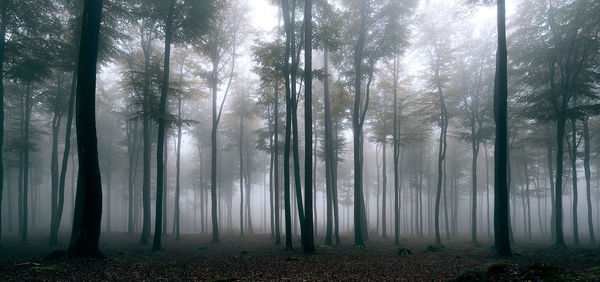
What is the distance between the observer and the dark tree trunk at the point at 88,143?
8984 mm

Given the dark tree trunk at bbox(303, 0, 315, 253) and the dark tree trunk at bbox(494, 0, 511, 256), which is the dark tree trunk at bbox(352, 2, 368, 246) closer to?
the dark tree trunk at bbox(303, 0, 315, 253)

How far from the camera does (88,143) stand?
9125 mm

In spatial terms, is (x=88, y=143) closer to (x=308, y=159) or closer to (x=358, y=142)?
(x=308, y=159)

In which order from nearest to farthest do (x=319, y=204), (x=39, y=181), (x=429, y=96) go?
1. (x=429, y=96)
2. (x=39, y=181)
3. (x=319, y=204)

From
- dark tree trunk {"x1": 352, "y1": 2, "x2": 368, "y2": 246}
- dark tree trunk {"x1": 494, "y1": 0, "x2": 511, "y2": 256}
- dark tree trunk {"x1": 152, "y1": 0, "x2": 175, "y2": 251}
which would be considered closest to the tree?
dark tree trunk {"x1": 152, "y1": 0, "x2": 175, "y2": 251}

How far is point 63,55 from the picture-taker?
14414 millimetres

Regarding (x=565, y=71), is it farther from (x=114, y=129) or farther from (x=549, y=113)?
(x=114, y=129)

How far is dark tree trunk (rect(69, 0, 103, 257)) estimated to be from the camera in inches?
354

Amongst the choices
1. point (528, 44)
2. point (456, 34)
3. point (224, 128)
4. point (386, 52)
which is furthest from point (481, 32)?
point (224, 128)

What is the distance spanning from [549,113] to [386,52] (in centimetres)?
1001

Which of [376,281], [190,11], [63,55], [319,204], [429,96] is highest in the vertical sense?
[190,11]

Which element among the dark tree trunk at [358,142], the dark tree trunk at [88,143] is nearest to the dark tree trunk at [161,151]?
the dark tree trunk at [88,143]

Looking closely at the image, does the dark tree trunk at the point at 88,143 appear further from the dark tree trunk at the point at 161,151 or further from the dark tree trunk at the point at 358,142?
the dark tree trunk at the point at 358,142

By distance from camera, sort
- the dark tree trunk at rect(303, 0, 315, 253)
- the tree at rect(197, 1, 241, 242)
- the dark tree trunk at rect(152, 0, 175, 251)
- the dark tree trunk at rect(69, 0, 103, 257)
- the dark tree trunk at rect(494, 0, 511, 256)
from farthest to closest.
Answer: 1. the tree at rect(197, 1, 241, 242)
2. the dark tree trunk at rect(152, 0, 175, 251)
3. the dark tree trunk at rect(303, 0, 315, 253)
4. the dark tree trunk at rect(494, 0, 511, 256)
5. the dark tree trunk at rect(69, 0, 103, 257)
